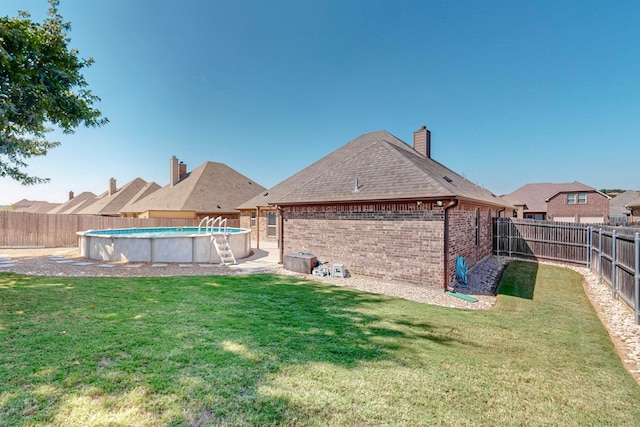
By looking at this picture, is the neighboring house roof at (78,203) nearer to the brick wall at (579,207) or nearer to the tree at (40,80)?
the tree at (40,80)

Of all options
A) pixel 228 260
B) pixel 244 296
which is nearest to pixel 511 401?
pixel 244 296

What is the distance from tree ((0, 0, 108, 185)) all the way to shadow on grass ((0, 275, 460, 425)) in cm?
436

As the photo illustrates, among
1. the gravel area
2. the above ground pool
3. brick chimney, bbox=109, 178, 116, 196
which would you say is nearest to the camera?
the gravel area

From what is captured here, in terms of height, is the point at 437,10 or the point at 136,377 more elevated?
the point at 437,10

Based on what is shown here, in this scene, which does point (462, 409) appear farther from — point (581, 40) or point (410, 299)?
point (581, 40)

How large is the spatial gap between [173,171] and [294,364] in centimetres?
2735

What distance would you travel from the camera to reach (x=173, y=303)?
5.68 m

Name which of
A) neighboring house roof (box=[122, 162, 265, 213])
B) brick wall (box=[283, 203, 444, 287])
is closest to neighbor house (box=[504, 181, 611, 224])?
brick wall (box=[283, 203, 444, 287])

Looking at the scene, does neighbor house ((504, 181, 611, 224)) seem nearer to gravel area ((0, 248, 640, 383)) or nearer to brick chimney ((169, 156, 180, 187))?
gravel area ((0, 248, 640, 383))

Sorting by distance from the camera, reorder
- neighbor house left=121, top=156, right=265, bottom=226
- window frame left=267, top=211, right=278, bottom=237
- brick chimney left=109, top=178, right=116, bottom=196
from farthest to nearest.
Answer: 1. brick chimney left=109, top=178, right=116, bottom=196
2. neighbor house left=121, top=156, right=265, bottom=226
3. window frame left=267, top=211, right=278, bottom=237

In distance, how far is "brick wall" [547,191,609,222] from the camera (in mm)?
30281

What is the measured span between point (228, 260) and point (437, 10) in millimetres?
14223

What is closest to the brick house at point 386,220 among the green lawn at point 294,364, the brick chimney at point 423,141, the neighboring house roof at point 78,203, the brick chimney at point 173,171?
the green lawn at point 294,364

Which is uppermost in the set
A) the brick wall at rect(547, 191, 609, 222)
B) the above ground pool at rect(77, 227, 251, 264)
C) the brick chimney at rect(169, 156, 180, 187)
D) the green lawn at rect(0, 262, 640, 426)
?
the brick chimney at rect(169, 156, 180, 187)
